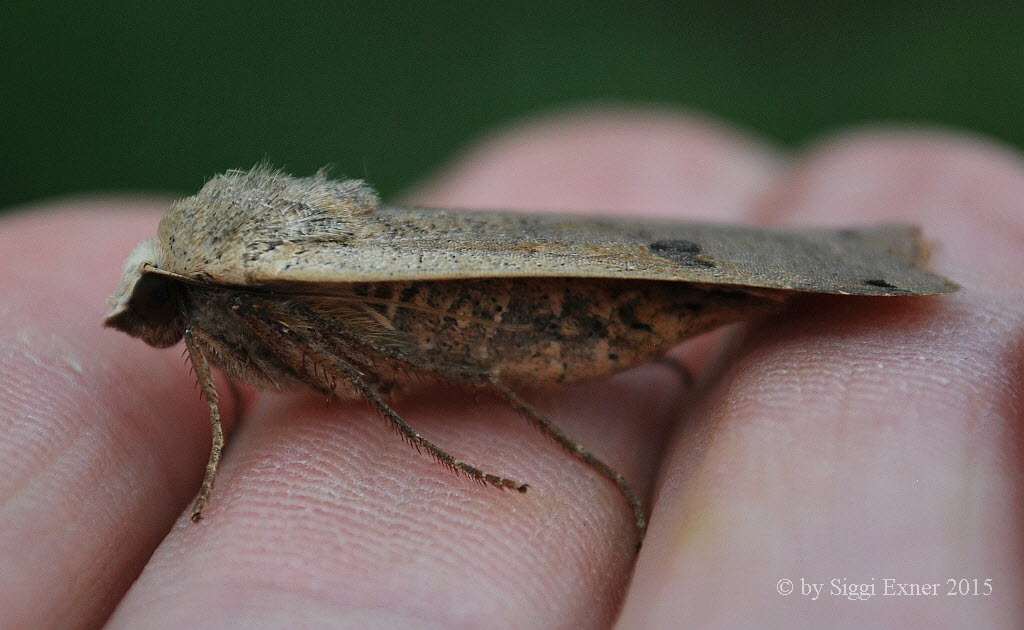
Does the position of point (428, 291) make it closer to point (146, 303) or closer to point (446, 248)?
point (446, 248)

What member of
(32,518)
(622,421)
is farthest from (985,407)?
(32,518)

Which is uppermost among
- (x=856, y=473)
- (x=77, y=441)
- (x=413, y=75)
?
(x=413, y=75)

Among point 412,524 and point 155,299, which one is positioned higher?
point 155,299

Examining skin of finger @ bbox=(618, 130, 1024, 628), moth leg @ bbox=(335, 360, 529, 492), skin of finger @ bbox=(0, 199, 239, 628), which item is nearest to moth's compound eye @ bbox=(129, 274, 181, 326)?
skin of finger @ bbox=(0, 199, 239, 628)

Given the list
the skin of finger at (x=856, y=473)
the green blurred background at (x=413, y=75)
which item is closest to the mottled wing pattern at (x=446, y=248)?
the skin of finger at (x=856, y=473)

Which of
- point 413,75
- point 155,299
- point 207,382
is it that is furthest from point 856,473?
point 413,75

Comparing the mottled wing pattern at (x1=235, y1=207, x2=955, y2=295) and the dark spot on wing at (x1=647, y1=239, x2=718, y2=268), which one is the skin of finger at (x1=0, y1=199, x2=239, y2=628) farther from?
the dark spot on wing at (x1=647, y1=239, x2=718, y2=268)
